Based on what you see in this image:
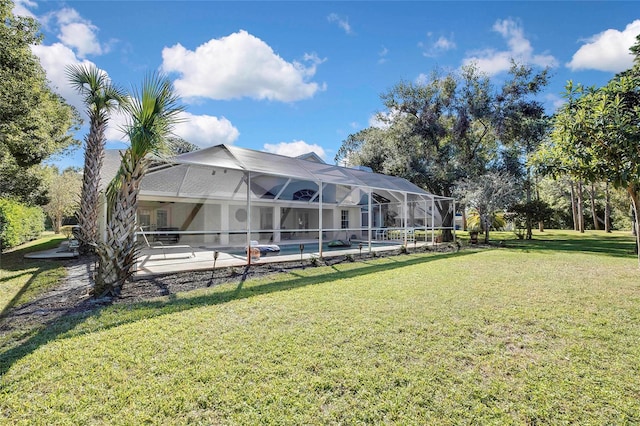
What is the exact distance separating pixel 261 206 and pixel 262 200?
1347 millimetres

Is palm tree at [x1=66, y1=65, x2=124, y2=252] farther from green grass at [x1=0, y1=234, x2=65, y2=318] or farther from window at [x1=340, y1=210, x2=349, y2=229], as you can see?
window at [x1=340, y1=210, x2=349, y2=229]

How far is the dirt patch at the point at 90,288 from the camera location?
4.54m

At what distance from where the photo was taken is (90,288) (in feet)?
19.5

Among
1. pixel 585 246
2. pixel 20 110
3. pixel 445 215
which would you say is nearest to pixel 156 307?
pixel 20 110

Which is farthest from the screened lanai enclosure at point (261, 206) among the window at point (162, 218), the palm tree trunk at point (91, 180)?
the palm tree trunk at point (91, 180)

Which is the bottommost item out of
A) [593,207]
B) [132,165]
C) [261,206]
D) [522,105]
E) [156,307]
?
[156,307]

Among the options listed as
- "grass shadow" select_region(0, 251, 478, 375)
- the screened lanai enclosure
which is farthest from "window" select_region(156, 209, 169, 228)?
"grass shadow" select_region(0, 251, 478, 375)

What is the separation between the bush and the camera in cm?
1158

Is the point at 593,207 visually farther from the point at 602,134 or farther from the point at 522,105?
the point at 602,134

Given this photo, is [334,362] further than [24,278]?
No

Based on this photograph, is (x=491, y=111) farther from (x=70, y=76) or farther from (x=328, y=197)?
(x=70, y=76)

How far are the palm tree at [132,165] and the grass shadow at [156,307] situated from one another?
1.04m

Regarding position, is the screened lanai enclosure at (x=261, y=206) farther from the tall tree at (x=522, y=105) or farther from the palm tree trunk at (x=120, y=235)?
the tall tree at (x=522, y=105)

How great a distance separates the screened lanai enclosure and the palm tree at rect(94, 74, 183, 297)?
4.27 feet
